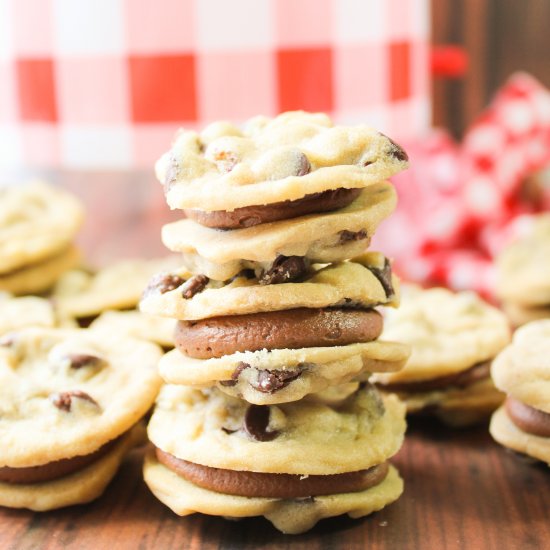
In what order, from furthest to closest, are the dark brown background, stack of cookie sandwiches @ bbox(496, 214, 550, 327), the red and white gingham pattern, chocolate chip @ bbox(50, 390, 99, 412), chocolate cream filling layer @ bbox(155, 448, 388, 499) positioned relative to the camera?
the dark brown background, stack of cookie sandwiches @ bbox(496, 214, 550, 327), the red and white gingham pattern, chocolate chip @ bbox(50, 390, 99, 412), chocolate cream filling layer @ bbox(155, 448, 388, 499)

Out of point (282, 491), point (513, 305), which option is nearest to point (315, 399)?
point (282, 491)

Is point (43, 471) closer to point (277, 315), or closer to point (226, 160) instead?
point (277, 315)

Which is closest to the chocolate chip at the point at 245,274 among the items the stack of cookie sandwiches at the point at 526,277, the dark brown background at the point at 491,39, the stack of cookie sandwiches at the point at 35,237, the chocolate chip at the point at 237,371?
the chocolate chip at the point at 237,371

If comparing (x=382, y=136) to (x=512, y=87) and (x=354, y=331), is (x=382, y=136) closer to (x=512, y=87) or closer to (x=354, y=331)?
A: (x=354, y=331)

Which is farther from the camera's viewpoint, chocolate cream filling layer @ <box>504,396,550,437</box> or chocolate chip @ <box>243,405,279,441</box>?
chocolate cream filling layer @ <box>504,396,550,437</box>

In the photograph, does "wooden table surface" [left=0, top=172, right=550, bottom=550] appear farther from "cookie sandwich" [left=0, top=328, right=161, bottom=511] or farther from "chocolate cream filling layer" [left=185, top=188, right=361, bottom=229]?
"chocolate cream filling layer" [left=185, top=188, right=361, bottom=229]

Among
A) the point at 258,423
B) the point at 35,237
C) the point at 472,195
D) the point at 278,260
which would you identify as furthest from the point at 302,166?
the point at 472,195

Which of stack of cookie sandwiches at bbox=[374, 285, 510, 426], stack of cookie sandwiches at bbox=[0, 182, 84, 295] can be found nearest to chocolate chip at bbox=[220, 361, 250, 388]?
stack of cookie sandwiches at bbox=[374, 285, 510, 426]
